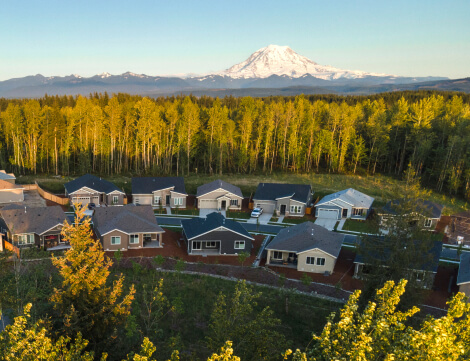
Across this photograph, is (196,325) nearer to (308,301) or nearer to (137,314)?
(137,314)

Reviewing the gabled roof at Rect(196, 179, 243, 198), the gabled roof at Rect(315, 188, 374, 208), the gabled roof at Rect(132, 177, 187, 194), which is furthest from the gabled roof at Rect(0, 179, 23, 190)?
the gabled roof at Rect(315, 188, 374, 208)

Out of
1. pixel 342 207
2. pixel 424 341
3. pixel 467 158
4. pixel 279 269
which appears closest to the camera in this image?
pixel 424 341

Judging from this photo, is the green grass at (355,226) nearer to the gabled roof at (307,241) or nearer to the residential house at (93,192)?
the gabled roof at (307,241)

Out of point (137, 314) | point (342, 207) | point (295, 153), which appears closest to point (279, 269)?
point (137, 314)

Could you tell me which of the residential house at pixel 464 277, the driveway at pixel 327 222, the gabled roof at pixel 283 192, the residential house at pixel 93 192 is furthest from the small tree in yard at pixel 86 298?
the gabled roof at pixel 283 192

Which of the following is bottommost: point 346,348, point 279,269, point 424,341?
point 279,269
